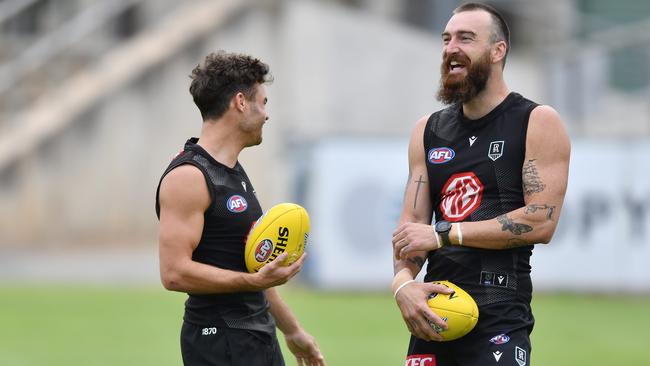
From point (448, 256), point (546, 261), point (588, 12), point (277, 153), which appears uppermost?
point (588, 12)

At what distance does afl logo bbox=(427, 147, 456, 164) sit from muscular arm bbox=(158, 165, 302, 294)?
0.88m

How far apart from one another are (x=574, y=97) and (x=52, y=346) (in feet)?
42.9

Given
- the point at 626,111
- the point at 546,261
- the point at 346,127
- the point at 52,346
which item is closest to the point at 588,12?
the point at 626,111

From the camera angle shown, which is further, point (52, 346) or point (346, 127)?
point (346, 127)

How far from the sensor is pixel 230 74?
675 centimetres

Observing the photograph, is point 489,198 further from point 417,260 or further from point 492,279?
point 417,260

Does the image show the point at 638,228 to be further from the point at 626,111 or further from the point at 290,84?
the point at 290,84

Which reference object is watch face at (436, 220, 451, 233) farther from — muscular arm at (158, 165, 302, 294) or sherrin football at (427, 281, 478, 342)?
muscular arm at (158, 165, 302, 294)

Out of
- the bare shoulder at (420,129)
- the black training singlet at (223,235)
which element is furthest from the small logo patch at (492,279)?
the black training singlet at (223,235)

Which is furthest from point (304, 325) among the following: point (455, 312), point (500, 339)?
point (455, 312)

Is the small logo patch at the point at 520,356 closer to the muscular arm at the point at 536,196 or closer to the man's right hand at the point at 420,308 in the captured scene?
the man's right hand at the point at 420,308

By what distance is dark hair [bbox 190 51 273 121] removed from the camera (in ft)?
22.1

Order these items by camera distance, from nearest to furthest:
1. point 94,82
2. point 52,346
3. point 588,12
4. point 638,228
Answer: point 52,346, point 638,228, point 94,82, point 588,12

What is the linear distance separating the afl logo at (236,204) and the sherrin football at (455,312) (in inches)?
42.8
